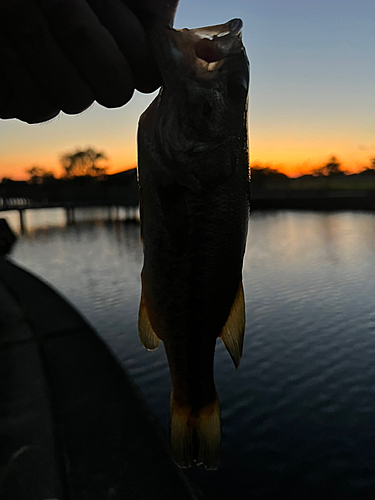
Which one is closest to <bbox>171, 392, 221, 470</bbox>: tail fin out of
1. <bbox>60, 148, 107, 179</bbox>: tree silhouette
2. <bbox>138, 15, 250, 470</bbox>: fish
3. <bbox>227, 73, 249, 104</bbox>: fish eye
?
<bbox>138, 15, 250, 470</bbox>: fish

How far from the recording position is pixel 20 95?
5.11ft

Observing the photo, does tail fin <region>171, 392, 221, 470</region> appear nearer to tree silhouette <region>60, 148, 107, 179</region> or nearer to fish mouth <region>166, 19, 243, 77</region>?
fish mouth <region>166, 19, 243, 77</region>

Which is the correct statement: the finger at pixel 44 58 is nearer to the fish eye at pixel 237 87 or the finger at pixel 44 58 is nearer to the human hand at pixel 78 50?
the human hand at pixel 78 50

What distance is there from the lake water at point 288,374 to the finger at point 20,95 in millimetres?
4957

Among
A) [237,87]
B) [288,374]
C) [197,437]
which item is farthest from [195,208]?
[288,374]

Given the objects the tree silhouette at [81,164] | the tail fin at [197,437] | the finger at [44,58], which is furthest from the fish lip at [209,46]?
the tree silhouette at [81,164]

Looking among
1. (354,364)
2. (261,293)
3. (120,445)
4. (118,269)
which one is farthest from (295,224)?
(120,445)

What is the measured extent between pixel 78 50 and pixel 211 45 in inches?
19.0

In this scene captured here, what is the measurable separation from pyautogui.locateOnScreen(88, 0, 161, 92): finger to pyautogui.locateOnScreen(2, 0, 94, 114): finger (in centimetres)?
19

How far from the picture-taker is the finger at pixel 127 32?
1.34 m

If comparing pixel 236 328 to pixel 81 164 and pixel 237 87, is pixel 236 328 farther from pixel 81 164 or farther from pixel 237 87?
pixel 81 164

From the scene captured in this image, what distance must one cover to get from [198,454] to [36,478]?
1.32 metres

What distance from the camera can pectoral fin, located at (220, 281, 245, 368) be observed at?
5.75 ft

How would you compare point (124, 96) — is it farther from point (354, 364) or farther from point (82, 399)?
point (354, 364)
